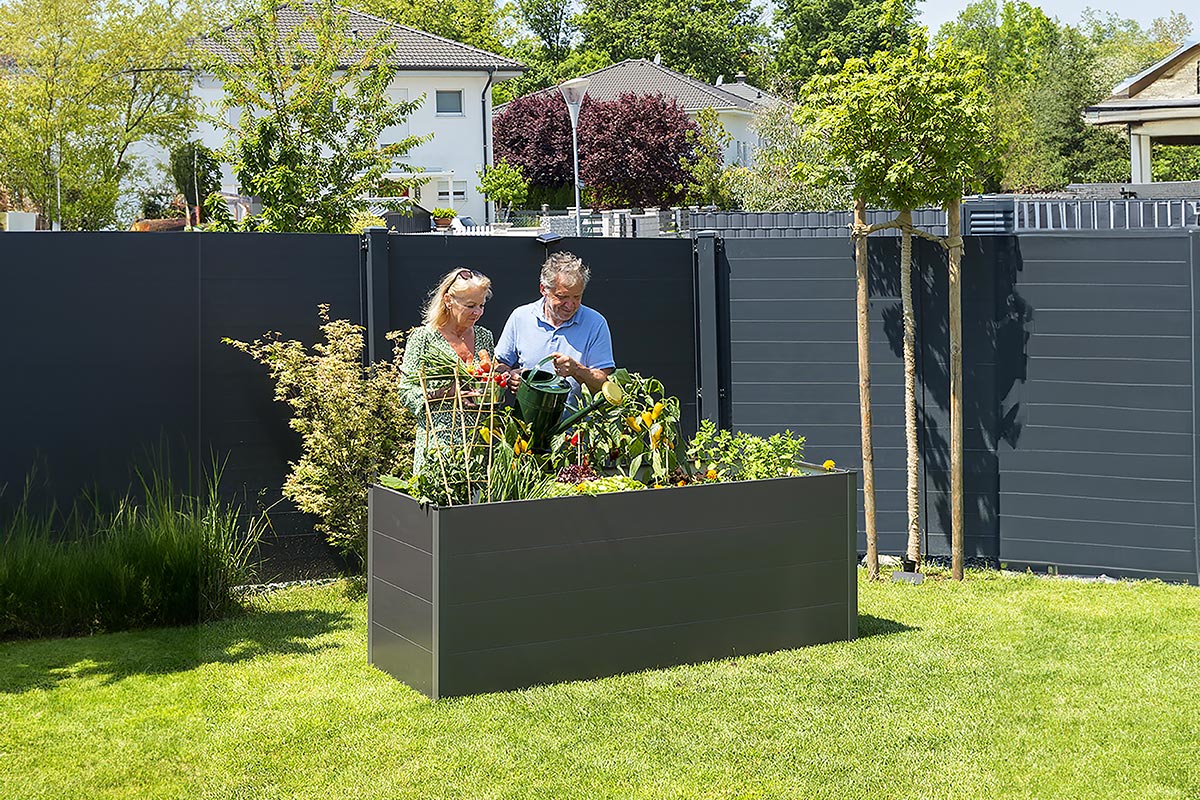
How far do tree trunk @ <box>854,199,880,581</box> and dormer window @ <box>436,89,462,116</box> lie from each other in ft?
120

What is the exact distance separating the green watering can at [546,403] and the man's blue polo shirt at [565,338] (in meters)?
0.53

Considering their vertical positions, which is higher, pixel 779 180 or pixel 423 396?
pixel 779 180

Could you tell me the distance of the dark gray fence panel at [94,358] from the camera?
6441 millimetres

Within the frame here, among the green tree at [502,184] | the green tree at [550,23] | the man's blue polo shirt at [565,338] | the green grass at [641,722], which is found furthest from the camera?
the green tree at [550,23]

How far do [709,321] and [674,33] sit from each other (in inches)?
2440

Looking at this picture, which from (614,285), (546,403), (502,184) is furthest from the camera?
(502,184)

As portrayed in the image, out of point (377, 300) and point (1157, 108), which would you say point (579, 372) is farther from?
point (1157, 108)

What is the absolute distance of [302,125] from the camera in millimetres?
11352

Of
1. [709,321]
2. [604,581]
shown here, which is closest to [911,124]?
[709,321]

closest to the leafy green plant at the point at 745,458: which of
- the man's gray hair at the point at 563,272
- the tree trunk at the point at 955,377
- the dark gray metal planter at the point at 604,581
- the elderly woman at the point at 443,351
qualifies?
the dark gray metal planter at the point at 604,581

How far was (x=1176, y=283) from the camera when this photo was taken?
704 cm

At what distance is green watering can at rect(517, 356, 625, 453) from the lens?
539 cm

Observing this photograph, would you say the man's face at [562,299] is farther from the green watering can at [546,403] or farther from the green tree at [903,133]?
the green tree at [903,133]

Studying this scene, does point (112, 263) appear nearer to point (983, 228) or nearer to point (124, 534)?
point (124, 534)
